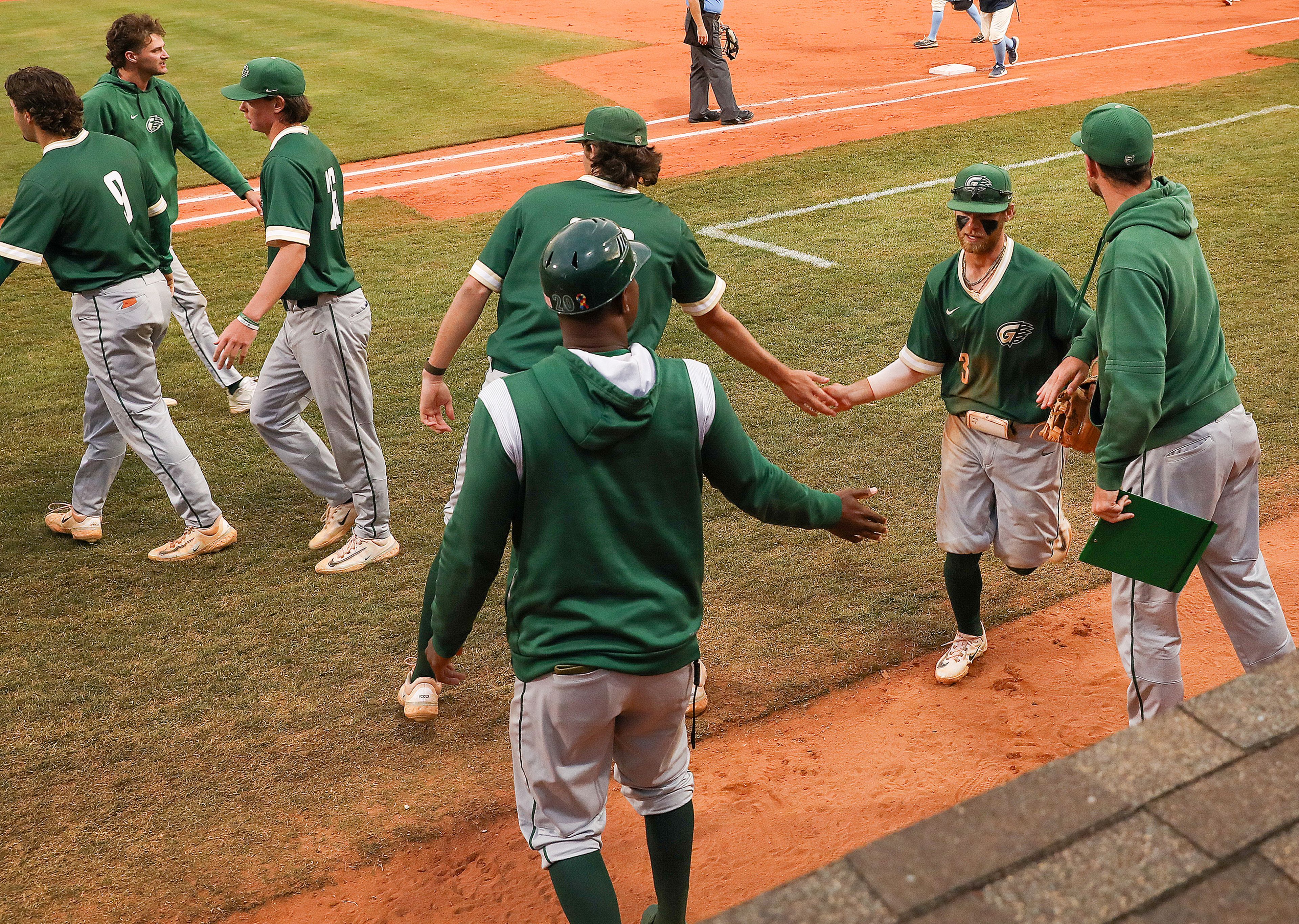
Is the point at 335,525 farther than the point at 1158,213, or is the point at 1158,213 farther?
the point at 335,525

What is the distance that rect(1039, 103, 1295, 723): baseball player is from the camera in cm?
332

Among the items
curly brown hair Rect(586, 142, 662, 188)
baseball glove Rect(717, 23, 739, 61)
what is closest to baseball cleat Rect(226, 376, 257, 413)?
curly brown hair Rect(586, 142, 662, 188)

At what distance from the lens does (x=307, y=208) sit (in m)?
5.26

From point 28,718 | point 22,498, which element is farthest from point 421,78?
point 28,718

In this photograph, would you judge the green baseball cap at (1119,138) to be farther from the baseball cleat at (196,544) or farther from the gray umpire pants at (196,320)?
the gray umpire pants at (196,320)

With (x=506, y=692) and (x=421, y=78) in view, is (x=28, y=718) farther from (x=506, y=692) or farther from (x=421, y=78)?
(x=421, y=78)

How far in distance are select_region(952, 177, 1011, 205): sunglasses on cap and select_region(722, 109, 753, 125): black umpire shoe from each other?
1165 centimetres

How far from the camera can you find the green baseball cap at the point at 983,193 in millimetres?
4215

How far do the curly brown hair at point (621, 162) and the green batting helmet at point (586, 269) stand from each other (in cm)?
124

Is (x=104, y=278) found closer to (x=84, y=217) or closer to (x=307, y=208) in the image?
Answer: (x=84, y=217)

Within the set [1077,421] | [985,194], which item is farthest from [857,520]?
[985,194]

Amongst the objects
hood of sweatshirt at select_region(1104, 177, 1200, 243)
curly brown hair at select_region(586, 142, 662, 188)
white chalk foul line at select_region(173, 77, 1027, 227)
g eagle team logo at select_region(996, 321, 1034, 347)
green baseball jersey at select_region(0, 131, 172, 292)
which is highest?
curly brown hair at select_region(586, 142, 662, 188)

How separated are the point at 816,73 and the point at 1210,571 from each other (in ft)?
53.9

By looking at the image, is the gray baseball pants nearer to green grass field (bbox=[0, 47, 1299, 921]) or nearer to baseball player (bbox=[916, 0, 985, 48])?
green grass field (bbox=[0, 47, 1299, 921])
